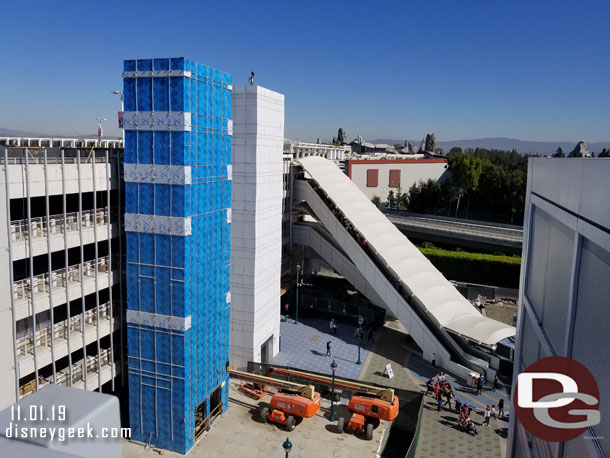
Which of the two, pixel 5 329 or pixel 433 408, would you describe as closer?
pixel 5 329

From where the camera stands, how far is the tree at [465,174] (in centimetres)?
6906

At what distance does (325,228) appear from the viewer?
41.2 metres

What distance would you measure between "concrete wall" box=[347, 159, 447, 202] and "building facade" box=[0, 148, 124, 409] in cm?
4825

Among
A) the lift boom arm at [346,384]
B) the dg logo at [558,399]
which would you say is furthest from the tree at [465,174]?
the dg logo at [558,399]

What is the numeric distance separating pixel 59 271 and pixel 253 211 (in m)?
11.9

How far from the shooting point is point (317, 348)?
34.4 meters

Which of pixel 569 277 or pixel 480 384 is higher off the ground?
pixel 569 277

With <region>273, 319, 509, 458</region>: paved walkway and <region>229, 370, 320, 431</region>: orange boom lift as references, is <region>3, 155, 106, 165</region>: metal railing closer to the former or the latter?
<region>229, 370, 320, 431</region>: orange boom lift

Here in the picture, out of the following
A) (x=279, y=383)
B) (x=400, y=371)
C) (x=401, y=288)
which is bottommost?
(x=400, y=371)

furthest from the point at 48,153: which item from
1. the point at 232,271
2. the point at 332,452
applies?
the point at 332,452

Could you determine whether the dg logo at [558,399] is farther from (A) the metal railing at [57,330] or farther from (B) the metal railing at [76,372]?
(B) the metal railing at [76,372]

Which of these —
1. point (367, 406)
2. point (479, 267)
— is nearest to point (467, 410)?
point (367, 406)

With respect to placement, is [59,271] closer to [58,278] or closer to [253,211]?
[58,278]

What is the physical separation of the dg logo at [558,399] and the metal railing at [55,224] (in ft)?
56.5
